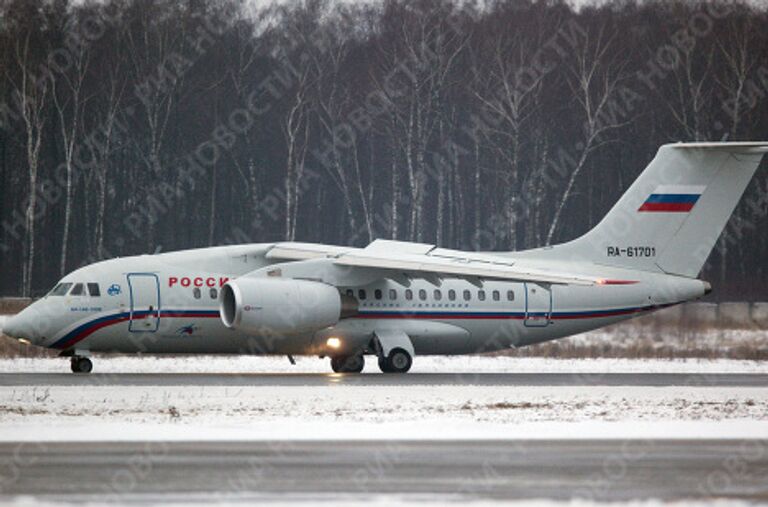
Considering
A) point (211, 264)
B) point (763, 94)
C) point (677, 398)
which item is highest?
point (763, 94)

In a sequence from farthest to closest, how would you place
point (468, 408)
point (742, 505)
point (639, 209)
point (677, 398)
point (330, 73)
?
point (330, 73), point (639, 209), point (677, 398), point (468, 408), point (742, 505)

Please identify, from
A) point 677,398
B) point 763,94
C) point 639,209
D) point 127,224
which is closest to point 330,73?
point 127,224

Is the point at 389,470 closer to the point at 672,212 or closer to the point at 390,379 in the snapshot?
the point at 390,379

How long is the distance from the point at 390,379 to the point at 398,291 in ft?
10.6

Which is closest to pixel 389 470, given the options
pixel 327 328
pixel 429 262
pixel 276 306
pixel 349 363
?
pixel 276 306

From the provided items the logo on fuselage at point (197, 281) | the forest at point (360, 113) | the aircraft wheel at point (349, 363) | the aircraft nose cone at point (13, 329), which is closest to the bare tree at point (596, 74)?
the forest at point (360, 113)

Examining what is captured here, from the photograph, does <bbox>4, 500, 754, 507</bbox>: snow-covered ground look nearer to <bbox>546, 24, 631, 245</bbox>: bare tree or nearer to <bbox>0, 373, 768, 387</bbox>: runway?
<bbox>0, 373, 768, 387</bbox>: runway

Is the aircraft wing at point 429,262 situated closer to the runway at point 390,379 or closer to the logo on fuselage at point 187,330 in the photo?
the runway at point 390,379

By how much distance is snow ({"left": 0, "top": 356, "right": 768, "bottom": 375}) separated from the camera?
32.2 meters

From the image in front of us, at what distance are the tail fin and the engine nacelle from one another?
18.7ft

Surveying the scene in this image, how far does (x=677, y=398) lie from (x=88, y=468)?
454 inches

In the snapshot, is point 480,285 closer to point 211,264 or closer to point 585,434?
point 211,264

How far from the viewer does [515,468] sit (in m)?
15.2

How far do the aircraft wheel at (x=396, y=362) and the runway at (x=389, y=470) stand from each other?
1358 centimetres
